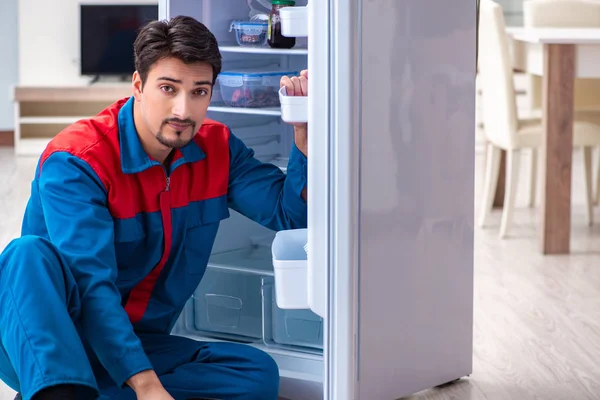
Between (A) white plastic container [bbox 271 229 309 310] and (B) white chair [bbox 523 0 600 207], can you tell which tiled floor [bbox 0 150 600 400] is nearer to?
(A) white plastic container [bbox 271 229 309 310]

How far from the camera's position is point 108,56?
684cm

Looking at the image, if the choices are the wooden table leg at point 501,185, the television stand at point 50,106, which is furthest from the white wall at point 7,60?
the wooden table leg at point 501,185

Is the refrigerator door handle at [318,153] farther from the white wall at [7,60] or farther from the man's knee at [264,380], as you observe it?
the white wall at [7,60]

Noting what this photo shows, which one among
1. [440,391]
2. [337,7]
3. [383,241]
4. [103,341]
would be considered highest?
[337,7]

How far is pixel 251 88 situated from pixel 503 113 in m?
1.79

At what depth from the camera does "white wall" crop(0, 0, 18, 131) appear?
674 cm

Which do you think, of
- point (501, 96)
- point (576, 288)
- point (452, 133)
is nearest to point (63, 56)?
point (501, 96)

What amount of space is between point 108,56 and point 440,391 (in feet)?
16.9

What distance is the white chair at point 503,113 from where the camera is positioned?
3768 millimetres

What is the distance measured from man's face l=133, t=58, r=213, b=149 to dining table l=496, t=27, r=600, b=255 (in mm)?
1988

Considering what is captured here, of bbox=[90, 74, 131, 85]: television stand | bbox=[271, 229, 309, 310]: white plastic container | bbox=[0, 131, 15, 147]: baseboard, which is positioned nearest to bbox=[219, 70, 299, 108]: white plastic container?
bbox=[271, 229, 309, 310]: white plastic container

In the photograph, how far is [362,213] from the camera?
6.17 ft

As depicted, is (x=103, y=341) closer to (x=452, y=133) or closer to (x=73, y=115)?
(x=452, y=133)

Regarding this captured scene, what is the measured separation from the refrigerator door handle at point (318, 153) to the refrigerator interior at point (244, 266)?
56 cm
